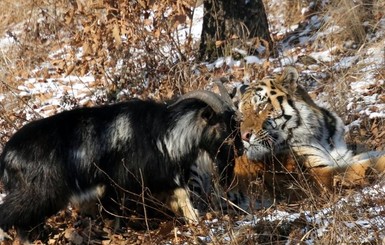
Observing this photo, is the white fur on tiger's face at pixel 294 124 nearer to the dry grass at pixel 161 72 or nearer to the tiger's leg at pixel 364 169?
the tiger's leg at pixel 364 169

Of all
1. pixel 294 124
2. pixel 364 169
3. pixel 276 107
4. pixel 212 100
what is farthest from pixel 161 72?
pixel 364 169

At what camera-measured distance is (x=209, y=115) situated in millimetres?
5805

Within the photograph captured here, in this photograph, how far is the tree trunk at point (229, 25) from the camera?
931 cm

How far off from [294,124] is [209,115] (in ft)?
3.68

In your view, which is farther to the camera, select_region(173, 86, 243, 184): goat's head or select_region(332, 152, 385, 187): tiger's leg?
select_region(332, 152, 385, 187): tiger's leg

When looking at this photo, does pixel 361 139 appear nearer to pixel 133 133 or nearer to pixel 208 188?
pixel 208 188

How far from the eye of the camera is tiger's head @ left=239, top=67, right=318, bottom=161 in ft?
21.2

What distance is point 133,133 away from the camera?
5.75 metres

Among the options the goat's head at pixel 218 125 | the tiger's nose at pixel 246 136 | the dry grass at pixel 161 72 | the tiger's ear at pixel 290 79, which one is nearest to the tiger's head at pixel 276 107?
the tiger's ear at pixel 290 79

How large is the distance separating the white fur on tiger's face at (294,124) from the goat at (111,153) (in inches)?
28.7

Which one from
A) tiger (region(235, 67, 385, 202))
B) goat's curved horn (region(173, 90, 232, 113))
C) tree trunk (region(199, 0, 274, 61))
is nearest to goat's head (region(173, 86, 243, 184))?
goat's curved horn (region(173, 90, 232, 113))

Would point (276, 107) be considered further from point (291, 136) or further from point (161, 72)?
point (161, 72)

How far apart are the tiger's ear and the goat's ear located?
109 cm

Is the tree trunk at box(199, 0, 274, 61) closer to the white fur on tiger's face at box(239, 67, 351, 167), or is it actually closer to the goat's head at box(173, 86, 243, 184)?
the white fur on tiger's face at box(239, 67, 351, 167)
